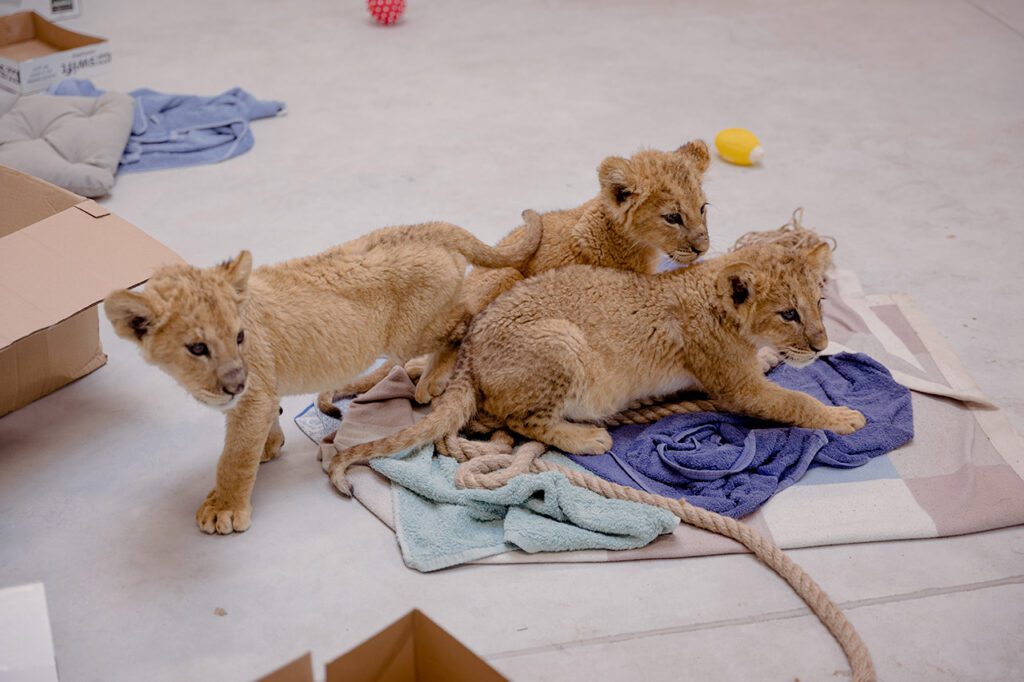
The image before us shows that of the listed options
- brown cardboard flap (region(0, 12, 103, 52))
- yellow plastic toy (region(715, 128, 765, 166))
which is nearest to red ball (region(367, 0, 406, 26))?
brown cardboard flap (region(0, 12, 103, 52))

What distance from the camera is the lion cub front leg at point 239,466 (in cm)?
379

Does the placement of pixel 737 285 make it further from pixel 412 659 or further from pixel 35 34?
pixel 35 34

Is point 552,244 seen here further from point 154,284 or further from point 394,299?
point 154,284

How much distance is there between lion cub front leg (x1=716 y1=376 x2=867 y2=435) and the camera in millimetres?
4281

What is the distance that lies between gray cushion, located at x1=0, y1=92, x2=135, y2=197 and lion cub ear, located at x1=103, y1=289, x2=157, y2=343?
2859mm

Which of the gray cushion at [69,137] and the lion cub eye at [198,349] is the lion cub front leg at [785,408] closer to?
the lion cub eye at [198,349]

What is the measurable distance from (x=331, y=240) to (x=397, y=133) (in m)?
1.67

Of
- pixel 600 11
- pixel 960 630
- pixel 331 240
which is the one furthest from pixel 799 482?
pixel 600 11

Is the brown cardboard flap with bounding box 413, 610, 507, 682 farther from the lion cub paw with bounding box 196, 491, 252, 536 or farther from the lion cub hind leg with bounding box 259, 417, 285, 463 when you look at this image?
the lion cub hind leg with bounding box 259, 417, 285, 463

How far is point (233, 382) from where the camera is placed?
139 inches

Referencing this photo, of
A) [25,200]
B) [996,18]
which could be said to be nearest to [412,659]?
[25,200]

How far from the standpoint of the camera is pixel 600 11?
31.5ft

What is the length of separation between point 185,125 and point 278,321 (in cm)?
367

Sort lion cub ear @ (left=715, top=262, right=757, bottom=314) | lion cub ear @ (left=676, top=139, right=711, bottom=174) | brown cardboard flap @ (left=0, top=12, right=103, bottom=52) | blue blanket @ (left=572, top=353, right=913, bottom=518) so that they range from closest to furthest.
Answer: blue blanket @ (left=572, top=353, right=913, bottom=518)
lion cub ear @ (left=715, top=262, right=757, bottom=314)
lion cub ear @ (left=676, top=139, right=711, bottom=174)
brown cardboard flap @ (left=0, top=12, right=103, bottom=52)
